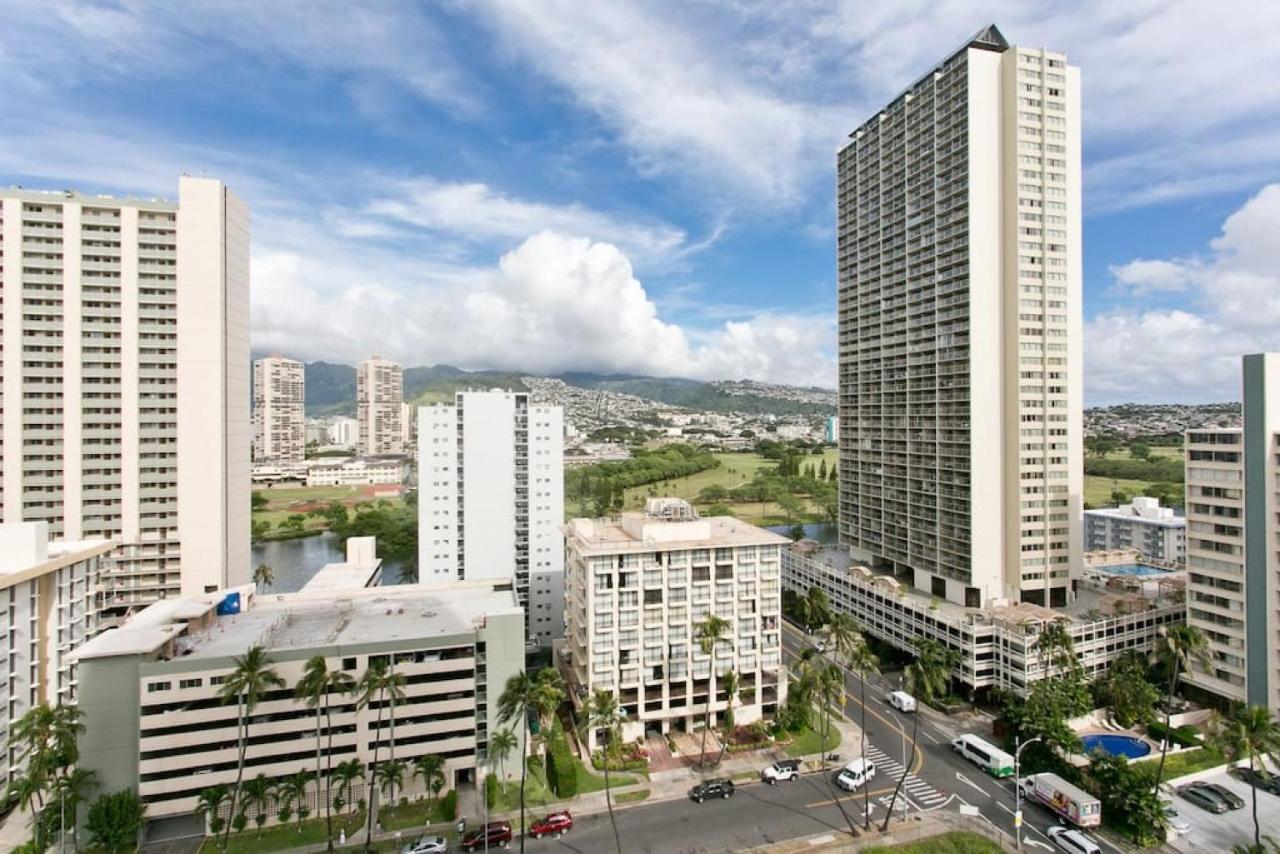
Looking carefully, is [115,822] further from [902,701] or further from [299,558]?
[299,558]

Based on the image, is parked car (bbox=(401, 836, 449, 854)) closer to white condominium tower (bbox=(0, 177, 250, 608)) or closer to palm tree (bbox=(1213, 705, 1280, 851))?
palm tree (bbox=(1213, 705, 1280, 851))

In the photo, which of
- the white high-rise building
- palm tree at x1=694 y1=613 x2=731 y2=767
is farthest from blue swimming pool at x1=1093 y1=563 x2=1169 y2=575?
the white high-rise building

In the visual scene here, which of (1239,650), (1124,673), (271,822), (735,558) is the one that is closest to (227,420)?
(271,822)

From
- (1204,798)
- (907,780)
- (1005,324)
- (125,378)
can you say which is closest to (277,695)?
(907,780)

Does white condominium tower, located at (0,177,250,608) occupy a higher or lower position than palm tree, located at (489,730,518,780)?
higher

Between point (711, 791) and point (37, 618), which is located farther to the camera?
point (37, 618)

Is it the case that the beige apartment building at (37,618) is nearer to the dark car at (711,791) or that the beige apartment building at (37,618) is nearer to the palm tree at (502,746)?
the palm tree at (502,746)
